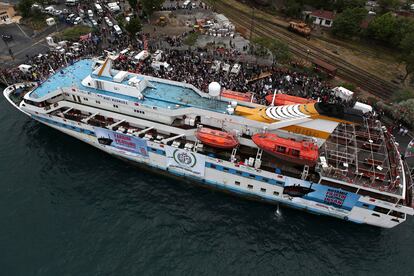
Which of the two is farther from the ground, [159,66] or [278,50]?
[278,50]

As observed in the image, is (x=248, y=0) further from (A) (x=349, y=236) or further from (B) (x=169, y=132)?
(A) (x=349, y=236)

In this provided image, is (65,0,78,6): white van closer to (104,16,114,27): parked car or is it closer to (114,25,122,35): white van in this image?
(104,16,114,27): parked car

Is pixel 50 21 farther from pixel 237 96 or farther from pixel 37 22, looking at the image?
pixel 237 96

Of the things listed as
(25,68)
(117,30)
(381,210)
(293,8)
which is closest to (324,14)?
(293,8)

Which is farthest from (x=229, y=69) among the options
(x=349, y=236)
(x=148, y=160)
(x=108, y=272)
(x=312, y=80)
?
(x=108, y=272)

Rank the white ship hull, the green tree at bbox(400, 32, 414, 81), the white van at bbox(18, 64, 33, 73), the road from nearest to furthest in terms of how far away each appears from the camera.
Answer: the white ship hull, the green tree at bbox(400, 32, 414, 81), the white van at bbox(18, 64, 33, 73), the road

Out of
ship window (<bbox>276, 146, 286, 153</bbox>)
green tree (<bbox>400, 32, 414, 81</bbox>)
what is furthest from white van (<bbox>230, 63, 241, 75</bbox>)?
green tree (<bbox>400, 32, 414, 81</bbox>)
